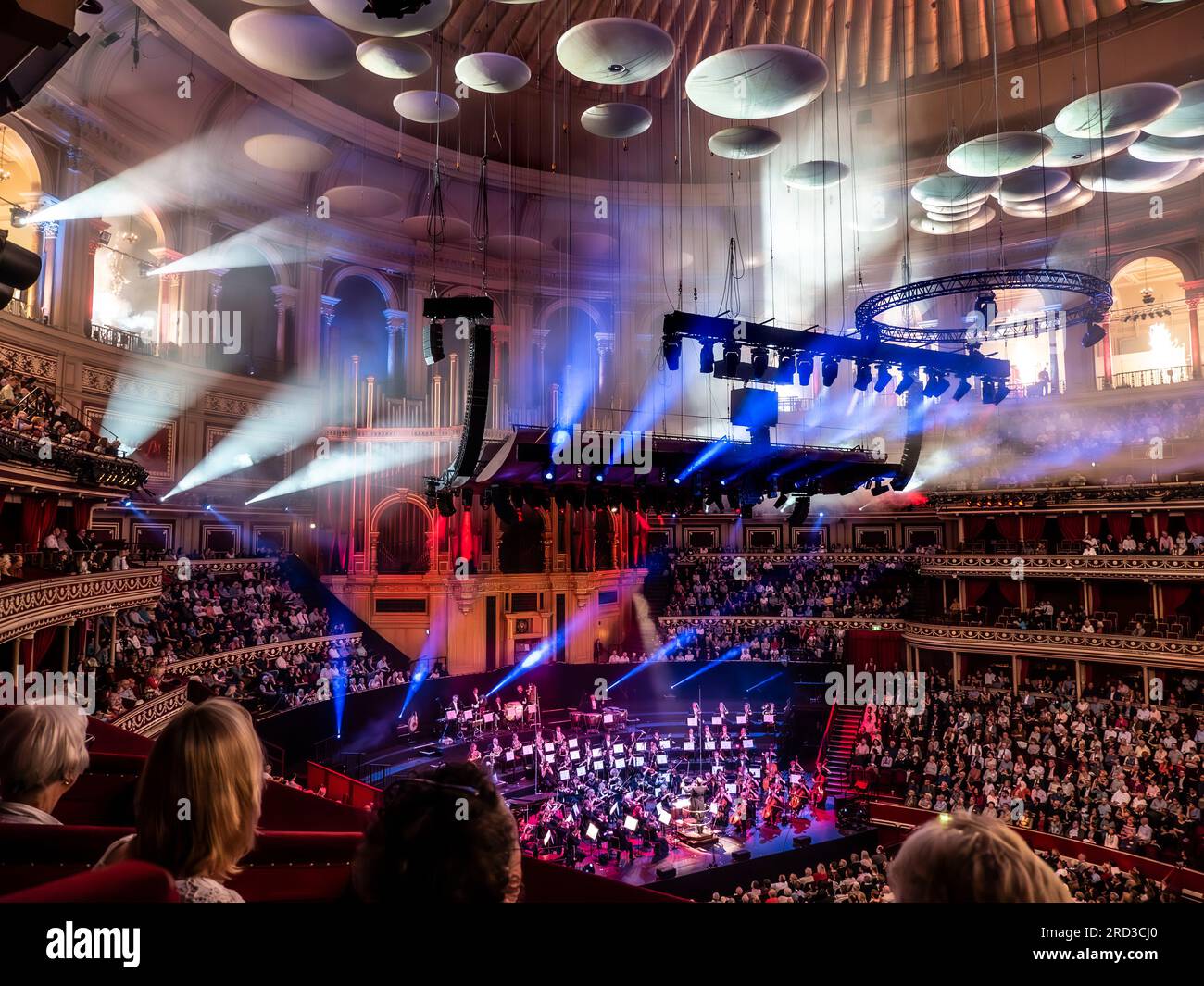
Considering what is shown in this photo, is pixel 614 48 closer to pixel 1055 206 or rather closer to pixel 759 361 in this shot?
pixel 759 361

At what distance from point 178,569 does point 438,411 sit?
28.2ft

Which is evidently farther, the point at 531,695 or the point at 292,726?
the point at 531,695

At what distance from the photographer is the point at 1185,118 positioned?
16.4 m

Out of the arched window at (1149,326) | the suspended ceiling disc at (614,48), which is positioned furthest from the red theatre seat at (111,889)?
the arched window at (1149,326)

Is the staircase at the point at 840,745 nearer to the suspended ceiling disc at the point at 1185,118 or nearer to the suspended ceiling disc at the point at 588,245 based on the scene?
the suspended ceiling disc at the point at 1185,118

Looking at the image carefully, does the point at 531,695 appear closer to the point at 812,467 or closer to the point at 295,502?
the point at 295,502

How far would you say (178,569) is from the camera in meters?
18.4

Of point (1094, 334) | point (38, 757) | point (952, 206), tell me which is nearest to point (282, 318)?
point (952, 206)

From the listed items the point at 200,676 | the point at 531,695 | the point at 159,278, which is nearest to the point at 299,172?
the point at 159,278

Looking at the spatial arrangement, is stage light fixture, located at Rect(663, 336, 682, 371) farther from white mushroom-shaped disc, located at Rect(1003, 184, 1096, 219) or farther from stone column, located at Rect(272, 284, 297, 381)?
stone column, located at Rect(272, 284, 297, 381)

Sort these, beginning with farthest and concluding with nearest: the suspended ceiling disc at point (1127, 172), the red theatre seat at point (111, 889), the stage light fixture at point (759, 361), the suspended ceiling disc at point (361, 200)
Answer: the suspended ceiling disc at point (361, 200) < the suspended ceiling disc at point (1127, 172) < the stage light fixture at point (759, 361) < the red theatre seat at point (111, 889)

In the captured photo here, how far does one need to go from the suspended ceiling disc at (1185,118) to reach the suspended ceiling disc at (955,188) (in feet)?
11.1

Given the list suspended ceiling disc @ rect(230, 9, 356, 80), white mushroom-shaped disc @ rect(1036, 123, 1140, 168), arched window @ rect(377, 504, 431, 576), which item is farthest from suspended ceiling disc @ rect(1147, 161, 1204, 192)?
arched window @ rect(377, 504, 431, 576)

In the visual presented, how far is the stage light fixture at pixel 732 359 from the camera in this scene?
13172mm
